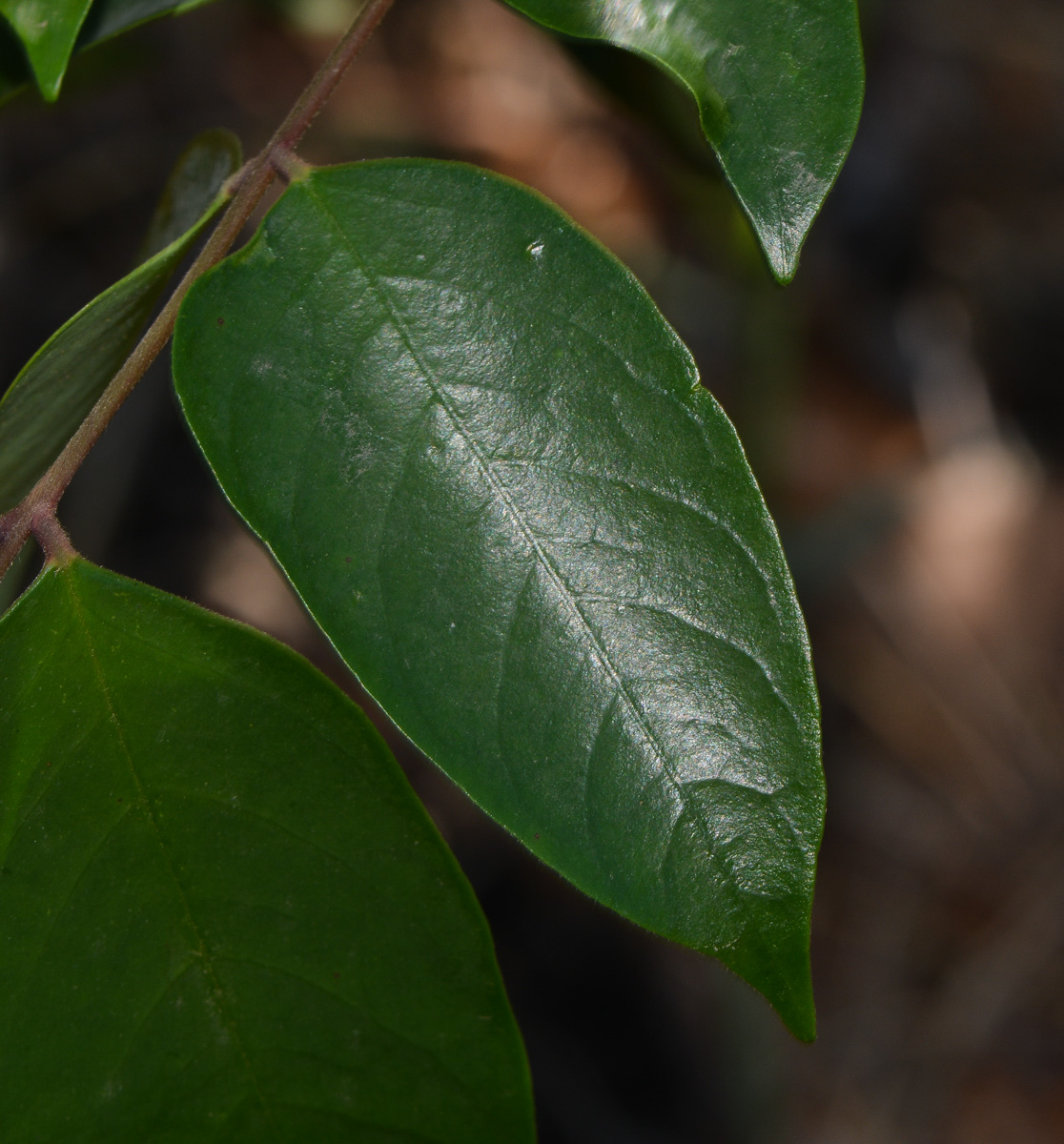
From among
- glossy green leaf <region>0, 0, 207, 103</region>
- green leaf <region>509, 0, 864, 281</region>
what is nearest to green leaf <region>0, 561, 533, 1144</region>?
green leaf <region>509, 0, 864, 281</region>

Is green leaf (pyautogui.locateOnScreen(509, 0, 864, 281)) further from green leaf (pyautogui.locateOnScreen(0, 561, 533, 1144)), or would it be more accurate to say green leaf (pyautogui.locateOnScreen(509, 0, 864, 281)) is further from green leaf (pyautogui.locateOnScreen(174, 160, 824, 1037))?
green leaf (pyautogui.locateOnScreen(0, 561, 533, 1144))

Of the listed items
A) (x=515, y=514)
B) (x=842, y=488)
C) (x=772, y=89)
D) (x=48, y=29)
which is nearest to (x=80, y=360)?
(x=48, y=29)

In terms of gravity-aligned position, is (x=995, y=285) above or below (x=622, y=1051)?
above

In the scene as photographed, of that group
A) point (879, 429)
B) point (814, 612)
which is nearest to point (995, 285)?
point (879, 429)

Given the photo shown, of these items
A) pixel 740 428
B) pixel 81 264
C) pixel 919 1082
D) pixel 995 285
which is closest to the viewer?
pixel 740 428

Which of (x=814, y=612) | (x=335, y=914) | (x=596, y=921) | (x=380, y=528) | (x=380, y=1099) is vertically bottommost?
(x=596, y=921)

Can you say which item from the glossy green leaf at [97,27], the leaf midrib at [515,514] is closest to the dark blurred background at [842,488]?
the glossy green leaf at [97,27]

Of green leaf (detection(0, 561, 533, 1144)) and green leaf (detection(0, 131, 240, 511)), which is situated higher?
green leaf (detection(0, 131, 240, 511))

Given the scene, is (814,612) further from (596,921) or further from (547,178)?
(547,178)
